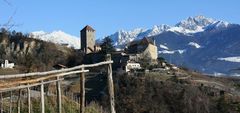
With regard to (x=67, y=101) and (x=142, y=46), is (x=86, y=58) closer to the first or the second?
(x=142, y=46)

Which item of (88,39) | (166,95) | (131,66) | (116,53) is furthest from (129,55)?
(166,95)

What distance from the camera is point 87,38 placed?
158375 mm

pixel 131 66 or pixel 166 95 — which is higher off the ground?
pixel 131 66

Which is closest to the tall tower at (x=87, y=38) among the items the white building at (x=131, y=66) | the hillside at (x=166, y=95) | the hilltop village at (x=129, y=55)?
the hilltop village at (x=129, y=55)

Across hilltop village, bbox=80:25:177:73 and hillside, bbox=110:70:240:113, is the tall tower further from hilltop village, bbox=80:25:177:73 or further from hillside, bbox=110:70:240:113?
hillside, bbox=110:70:240:113

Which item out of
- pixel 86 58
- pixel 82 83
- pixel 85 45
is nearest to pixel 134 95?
pixel 86 58

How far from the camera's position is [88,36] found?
160 m

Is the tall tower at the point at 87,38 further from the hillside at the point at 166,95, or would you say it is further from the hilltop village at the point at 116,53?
the hillside at the point at 166,95

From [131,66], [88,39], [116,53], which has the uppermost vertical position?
[88,39]

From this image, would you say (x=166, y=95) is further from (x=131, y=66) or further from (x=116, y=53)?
(x=116, y=53)

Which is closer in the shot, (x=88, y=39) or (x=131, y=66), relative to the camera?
(x=131, y=66)

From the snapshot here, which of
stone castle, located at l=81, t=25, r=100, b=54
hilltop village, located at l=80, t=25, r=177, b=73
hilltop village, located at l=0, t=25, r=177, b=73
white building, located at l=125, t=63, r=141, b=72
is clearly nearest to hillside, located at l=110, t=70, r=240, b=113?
white building, located at l=125, t=63, r=141, b=72

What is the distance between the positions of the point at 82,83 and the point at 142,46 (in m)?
138

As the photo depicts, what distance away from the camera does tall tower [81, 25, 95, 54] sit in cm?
15362
